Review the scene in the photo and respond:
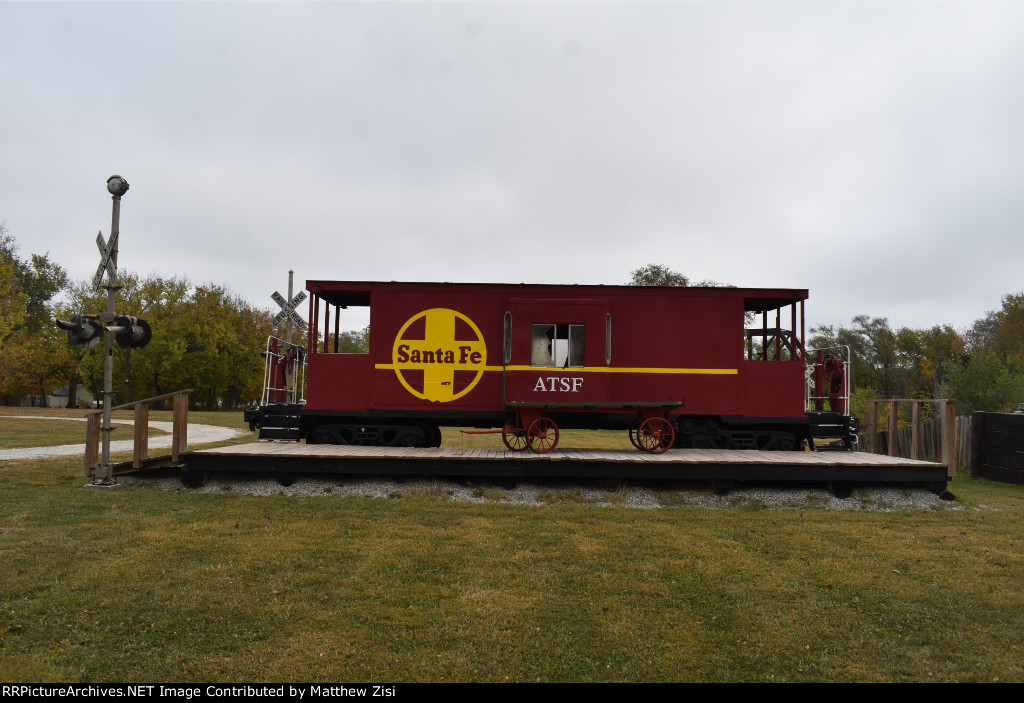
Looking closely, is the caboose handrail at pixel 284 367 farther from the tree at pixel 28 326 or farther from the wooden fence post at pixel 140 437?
the tree at pixel 28 326

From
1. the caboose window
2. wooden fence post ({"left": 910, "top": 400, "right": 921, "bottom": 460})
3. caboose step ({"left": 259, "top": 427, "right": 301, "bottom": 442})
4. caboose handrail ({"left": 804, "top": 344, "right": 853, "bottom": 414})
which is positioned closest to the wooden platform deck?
caboose step ({"left": 259, "top": 427, "right": 301, "bottom": 442})

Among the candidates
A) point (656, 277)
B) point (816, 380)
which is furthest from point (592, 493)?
point (656, 277)

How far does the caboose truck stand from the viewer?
34.3 ft

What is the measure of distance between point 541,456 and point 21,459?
10314mm

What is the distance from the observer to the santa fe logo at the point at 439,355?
35.0 feet

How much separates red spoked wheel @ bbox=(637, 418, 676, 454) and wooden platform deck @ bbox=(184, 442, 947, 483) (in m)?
0.81

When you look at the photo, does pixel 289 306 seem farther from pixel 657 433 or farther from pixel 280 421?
pixel 657 433

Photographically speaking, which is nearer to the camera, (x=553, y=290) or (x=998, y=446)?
(x=553, y=290)

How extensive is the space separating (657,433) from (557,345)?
2.20 meters

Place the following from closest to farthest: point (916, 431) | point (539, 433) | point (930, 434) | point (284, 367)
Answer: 1. point (539, 433)
2. point (916, 431)
3. point (284, 367)
4. point (930, 434)

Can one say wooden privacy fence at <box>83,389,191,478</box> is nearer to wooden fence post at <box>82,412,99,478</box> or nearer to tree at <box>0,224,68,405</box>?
wooden fence post at <box>82,412,99,478</box>

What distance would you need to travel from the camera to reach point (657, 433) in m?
10.0

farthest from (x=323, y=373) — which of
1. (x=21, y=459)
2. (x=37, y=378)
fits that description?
(x=37, y=378)
